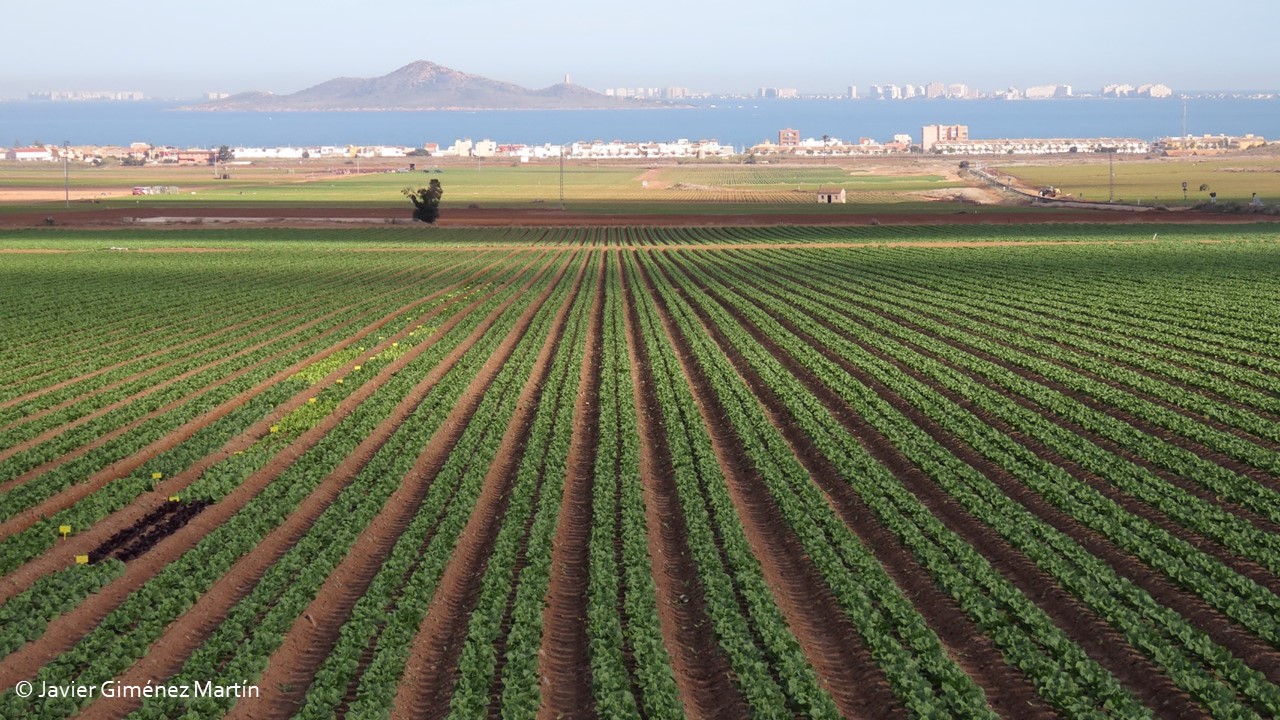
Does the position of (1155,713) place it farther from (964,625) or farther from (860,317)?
(860,317)

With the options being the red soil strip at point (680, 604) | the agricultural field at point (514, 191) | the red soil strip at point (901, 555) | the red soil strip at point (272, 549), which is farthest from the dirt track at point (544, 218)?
the red soil strip at point (680, 604)

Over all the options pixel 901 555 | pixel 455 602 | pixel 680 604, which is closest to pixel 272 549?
pixel 455 602

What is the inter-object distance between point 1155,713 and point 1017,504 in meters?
6.27

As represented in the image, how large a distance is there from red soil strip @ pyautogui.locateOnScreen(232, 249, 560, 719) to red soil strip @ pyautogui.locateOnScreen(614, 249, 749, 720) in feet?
12.1

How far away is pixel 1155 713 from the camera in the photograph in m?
11.1

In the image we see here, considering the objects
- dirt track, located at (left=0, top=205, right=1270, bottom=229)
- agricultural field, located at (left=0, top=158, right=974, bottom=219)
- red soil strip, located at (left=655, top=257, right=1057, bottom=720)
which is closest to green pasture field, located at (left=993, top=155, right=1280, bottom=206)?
agricultural field, located at (left=0, top=158, right=974, bottom=219)

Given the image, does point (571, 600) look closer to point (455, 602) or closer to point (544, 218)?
point (455, 602)

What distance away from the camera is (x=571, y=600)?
46.7ft

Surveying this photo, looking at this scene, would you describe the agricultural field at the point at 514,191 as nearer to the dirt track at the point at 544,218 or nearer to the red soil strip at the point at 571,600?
the dirt track at the point at 544,218

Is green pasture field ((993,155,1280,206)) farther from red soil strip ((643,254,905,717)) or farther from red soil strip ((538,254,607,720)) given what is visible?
red soil strip ((538,254,607,720))

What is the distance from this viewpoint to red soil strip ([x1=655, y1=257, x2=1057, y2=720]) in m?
11.7

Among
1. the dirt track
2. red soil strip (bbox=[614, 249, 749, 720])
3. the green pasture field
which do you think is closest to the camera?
red soil strip (bbox=[614, 249, 749, 720])

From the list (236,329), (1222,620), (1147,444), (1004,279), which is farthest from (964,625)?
(1004,279)

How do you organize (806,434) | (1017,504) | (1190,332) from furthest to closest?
(1190,332)
(806,434)
(1017,504)
